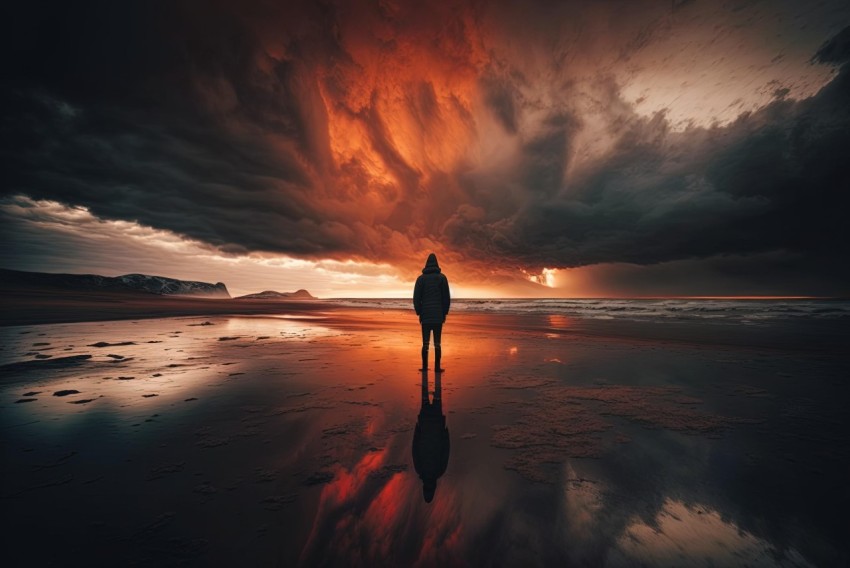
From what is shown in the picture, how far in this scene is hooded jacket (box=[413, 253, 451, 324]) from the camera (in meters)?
8.34

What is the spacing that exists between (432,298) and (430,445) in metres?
4.64

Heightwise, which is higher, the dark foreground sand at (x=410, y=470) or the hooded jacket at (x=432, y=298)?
the hooded jacket at (x=432, y=298)

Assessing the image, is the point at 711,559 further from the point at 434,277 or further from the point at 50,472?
the point at 434,277

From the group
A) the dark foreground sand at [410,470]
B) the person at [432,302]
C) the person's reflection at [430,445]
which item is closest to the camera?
the dark foreground sand at [410,470]

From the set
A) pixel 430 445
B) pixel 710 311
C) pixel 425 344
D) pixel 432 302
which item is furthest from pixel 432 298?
pixel 710 311

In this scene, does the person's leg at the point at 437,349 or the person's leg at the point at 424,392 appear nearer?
the person's leg at the point at 424,392

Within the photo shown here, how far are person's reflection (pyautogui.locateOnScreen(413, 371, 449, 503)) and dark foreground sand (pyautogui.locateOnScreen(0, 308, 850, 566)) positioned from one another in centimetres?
12

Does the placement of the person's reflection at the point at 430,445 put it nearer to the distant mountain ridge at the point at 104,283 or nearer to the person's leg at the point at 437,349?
the person's leg at the point at 437,349

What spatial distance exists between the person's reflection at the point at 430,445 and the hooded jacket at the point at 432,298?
287cm

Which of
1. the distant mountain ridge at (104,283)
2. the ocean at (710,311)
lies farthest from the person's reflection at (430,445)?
the distant mountain ridge at (104,283)

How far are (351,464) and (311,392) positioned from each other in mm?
3035

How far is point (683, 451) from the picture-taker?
393 cm

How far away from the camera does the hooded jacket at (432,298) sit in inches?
328

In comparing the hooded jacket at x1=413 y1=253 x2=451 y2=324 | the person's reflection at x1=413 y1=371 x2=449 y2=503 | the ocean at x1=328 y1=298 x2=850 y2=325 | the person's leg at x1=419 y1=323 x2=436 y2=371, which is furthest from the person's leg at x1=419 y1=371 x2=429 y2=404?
the ocean at x1=328 y1=298 x2=850 y2=325
